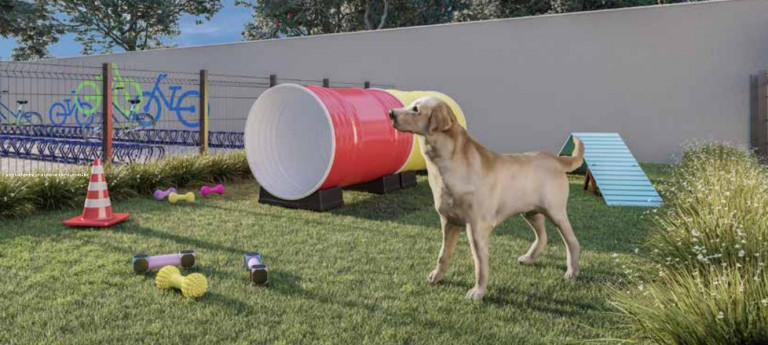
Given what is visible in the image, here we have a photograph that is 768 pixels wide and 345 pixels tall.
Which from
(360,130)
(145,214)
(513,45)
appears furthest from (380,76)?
(145,214)

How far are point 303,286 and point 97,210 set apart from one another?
304 cm

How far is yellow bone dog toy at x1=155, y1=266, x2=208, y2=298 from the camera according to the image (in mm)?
3496

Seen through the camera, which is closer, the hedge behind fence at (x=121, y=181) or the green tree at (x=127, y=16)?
the hedge behind fence at (x=121, y=181)

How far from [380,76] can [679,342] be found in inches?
534

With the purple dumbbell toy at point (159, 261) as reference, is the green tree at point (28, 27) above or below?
above

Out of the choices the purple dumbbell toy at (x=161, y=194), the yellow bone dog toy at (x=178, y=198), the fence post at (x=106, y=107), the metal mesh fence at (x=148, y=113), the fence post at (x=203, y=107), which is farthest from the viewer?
the metal mesh fence at (x=148, y=113)

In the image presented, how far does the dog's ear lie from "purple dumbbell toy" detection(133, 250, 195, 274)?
202 cm

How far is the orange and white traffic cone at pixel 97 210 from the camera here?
18.2ft

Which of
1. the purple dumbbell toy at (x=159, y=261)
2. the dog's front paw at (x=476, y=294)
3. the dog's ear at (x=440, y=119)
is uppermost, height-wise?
the dog's ear at (x=440, y=119)

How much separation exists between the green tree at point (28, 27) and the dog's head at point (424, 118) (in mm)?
26492

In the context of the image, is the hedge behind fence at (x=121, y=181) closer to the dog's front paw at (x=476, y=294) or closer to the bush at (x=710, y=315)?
the dog's front paw at (x=476, y=294)

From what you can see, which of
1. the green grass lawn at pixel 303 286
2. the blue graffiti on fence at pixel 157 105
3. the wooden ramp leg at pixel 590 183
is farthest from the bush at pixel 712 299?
the blue graffiti on fence at pixel 157 105

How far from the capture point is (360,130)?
267 inches

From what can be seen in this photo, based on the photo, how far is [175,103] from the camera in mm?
20078
